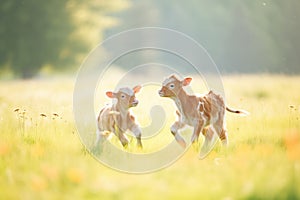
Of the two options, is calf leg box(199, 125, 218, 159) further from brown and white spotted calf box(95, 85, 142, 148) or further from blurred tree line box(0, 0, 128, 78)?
blurred tree line box(0, 0, 128, 78)

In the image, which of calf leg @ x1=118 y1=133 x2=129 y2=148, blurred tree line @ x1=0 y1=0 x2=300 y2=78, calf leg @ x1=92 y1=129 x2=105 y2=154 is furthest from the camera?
blurred tree line @ x1=0 y1=0 x2=300 y2=78

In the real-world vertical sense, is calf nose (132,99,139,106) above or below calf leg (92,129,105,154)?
above

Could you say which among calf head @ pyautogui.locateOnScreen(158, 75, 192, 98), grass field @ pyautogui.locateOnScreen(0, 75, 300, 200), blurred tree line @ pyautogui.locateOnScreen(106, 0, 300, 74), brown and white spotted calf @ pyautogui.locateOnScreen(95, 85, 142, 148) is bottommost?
grass field @ pyautogui.locateOnScreen(0, 75, 300, 200)

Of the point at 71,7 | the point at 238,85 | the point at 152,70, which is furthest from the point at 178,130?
the point at 71,7

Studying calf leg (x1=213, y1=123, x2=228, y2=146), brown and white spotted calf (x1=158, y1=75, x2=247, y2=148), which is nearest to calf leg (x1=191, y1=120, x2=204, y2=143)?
brown and white spotted calf (x1=158, y1=75, x2=247, y2=148)

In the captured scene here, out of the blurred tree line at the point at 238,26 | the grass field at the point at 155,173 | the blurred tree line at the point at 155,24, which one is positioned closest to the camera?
the grass field at the point at 155,173

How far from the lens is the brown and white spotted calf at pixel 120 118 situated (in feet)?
10.2

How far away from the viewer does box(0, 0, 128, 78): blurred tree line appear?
680 centimetres

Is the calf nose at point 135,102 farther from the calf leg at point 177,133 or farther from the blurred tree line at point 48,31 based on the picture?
the blurred tree line at point 48,31

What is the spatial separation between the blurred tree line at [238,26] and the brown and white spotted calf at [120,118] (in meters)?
2.04

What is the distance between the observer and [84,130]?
321 centimetres

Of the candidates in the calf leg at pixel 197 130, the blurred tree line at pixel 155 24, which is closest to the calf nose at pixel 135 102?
the calf leg at pixel 197 130

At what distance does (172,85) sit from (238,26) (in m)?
3.15

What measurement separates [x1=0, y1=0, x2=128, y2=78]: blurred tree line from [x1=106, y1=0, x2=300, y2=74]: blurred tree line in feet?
1.44
